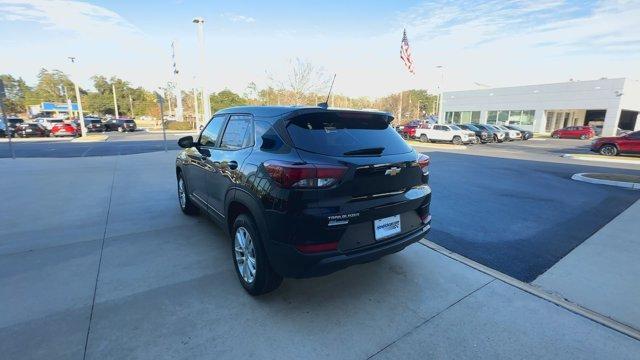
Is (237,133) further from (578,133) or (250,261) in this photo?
(578,133)

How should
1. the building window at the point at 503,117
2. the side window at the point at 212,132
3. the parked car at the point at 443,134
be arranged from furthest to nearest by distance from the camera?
the building window at the point at 503,117
the parked car at the point at 443,134
the side window at the point at 212,132

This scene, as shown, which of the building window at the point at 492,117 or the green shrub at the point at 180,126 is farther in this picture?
the building window at the point at 492,117

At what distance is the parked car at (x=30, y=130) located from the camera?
26.0 meters

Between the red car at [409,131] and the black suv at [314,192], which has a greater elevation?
the black suv at [314,192]

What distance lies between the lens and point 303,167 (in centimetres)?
248

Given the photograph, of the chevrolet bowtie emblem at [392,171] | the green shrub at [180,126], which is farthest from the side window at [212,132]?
the green shrub at [180,126]

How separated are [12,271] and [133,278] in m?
1.39

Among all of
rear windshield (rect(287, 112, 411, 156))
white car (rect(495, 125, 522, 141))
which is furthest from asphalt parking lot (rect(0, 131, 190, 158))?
white car (rect(495, 125, 522, 141))

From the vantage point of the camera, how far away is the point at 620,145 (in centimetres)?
1675

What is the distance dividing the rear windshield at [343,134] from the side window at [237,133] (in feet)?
2.21

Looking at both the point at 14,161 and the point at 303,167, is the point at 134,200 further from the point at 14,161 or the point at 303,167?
the point at 14,161

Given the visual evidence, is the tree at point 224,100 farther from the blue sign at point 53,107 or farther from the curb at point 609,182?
the curb at point 609,182

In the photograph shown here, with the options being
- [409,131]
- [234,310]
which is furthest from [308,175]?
[409,131]

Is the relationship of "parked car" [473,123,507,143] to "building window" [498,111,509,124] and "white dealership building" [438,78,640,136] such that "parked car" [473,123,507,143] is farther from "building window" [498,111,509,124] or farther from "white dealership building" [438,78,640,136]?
"building window" [498,111,509,124]
